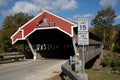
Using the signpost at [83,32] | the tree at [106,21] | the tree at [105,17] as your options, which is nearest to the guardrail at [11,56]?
the signpost at [83,32]

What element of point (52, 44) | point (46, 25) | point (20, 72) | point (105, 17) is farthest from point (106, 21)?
point (20, 72)

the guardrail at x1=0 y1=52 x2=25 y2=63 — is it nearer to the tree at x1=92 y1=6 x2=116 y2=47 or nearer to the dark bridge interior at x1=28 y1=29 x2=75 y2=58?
the dark bridge interior at x1=28 y1=29 x2=75 y2=58

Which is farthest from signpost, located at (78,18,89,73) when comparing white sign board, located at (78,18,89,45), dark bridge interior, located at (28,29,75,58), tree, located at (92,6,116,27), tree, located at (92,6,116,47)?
tree, located at (92,6,116,27)

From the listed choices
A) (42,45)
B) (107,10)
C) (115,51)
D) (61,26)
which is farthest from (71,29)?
(107,10)

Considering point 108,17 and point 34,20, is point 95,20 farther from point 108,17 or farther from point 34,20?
point 34,20

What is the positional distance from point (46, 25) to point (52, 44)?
1478 centimetres

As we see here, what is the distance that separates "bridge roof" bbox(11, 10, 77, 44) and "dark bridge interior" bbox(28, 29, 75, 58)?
388 centimetres

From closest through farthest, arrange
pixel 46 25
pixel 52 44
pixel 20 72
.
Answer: pixel 20 72
pixel 46 25
pixel 52 44

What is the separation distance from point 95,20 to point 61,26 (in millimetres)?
68225

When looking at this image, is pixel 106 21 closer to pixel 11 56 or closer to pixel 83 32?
pixel 11 56

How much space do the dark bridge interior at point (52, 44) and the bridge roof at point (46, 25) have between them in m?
3.88

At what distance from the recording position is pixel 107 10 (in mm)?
92500

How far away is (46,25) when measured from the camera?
2922 cm

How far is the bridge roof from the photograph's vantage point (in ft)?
91.9
